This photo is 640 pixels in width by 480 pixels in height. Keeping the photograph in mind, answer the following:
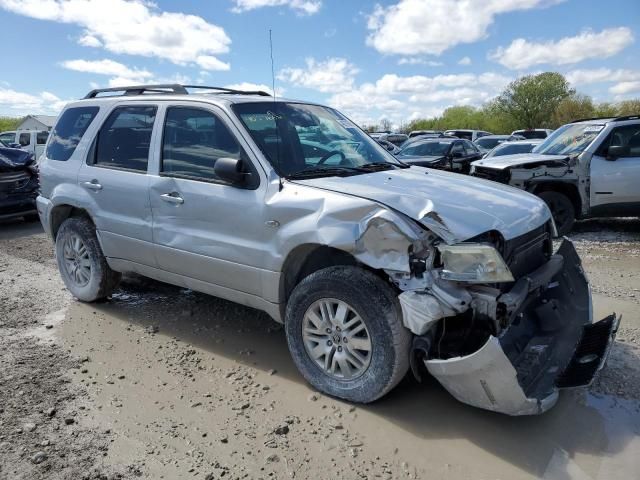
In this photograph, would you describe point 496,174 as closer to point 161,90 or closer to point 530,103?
point 161,90

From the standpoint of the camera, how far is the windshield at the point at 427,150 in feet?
43.0

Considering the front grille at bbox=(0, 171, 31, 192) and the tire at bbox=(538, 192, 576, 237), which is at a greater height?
the front grille at bbox=(0, 171, 31, 192)

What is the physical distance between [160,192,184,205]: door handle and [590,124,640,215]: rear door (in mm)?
6472

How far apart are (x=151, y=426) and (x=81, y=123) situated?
10.6 ft

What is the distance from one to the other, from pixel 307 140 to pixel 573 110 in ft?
183

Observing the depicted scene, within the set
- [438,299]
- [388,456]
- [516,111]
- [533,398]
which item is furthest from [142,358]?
[516,111]

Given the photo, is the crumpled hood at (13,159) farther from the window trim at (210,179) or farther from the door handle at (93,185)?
the window trim at (210,179)

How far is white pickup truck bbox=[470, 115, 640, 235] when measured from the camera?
7.73 m

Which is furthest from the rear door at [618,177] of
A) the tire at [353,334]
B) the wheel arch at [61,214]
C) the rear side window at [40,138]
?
the rear side window at [40,138]

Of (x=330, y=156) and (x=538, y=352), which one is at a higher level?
(x=330, y=156)

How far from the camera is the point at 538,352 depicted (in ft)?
10.8

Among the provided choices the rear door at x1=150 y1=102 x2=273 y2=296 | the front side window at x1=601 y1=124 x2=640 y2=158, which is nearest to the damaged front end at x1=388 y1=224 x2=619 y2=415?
the rear door at x1=150 y1=102 x2=273 y2=296

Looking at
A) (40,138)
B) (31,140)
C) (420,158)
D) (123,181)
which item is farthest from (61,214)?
(40,138)

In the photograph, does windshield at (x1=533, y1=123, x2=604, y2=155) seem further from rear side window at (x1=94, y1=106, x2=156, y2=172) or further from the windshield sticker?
rear side window at (x1=94, y1=106, x2=156, y2=172)
